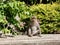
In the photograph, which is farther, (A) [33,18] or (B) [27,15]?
(B) [27,15]

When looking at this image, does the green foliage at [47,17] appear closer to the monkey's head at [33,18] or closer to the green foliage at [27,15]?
the green foliage at [27,15]

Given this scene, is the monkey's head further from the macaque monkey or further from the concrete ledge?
the concrete ledge

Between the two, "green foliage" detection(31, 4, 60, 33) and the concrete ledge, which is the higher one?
"green foliage" detection(31, 4, 60, 33)

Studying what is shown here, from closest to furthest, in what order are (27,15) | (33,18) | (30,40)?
(30,40) < (33,18) < (27,15)

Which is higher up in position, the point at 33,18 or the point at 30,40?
the point at 33,18

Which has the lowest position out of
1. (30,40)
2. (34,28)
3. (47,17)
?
(30,40)

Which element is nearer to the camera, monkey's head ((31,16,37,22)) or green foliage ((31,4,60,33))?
monkey's head ((31,16,37,22))

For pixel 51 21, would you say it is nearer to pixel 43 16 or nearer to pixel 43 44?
pixel 43 16

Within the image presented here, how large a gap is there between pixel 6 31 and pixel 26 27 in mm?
401

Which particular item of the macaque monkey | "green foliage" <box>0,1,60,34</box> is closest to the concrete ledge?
the macaque monkey

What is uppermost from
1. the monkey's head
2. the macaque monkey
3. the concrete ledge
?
the monkey's head

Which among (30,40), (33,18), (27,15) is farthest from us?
(27,15)

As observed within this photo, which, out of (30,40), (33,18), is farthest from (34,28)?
(30,40)

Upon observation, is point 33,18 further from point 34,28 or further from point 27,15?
point 27,15
